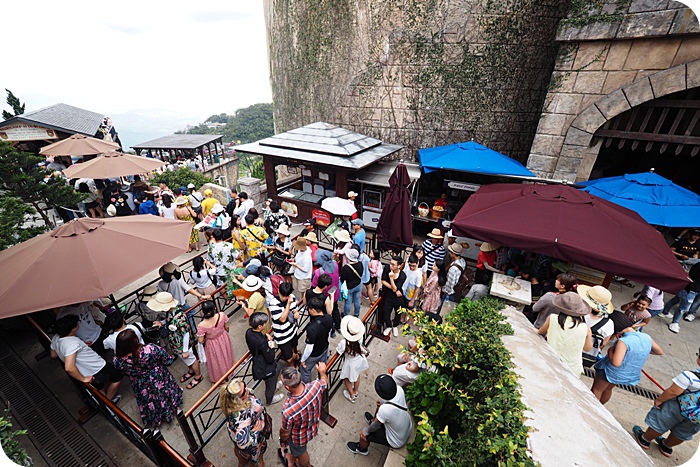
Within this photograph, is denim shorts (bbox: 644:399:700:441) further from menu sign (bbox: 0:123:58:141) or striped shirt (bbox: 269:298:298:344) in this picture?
menu sign (bbox: 0:123:58:141)

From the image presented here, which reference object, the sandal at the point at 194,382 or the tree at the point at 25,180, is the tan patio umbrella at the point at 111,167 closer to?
the tree at the point at 25,180

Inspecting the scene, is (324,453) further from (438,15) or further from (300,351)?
(438,15)

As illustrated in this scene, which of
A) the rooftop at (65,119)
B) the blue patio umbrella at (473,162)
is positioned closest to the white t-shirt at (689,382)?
the blue patio umbrella at (473,162)

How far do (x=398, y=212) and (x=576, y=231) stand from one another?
3.92 meters

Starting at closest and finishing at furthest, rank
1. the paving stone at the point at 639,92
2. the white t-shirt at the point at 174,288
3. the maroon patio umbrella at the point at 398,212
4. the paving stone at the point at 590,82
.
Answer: the white t-shirt at the point at 174,288 → the paving stone at the point at 639,92 → the paving stone at the point at 590,82 → the maroon patio umbrella at the point at 398,212

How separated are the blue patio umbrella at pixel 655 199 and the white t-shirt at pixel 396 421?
6.65 m

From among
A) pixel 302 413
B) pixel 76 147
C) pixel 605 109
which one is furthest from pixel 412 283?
pixel 76 147

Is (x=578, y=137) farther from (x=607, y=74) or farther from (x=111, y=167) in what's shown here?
(x=111, y=167)

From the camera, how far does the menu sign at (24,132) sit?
13.4 metres

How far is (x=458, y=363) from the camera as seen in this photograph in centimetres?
327

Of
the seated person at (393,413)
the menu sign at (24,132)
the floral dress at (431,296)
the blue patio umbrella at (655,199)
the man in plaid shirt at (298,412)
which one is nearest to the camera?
the man in plaid shirt at (298,412)

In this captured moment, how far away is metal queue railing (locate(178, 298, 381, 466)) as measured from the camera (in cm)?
360

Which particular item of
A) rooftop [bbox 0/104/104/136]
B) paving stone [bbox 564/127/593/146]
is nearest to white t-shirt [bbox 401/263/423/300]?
paving stone [bbox 564/127/593/146]

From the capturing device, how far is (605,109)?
7.55m
